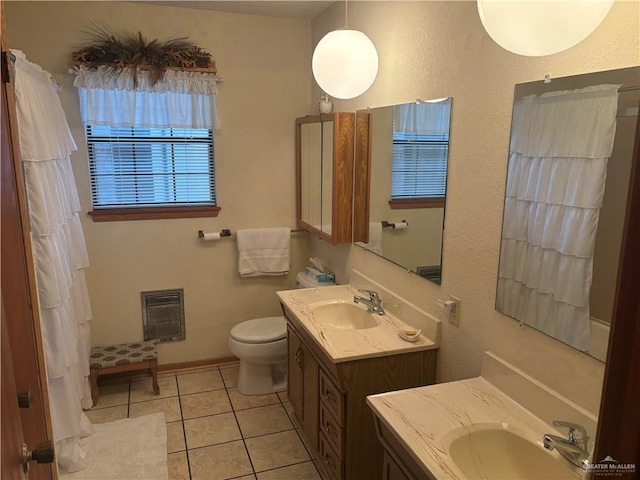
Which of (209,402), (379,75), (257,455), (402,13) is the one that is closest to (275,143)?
(379,75)

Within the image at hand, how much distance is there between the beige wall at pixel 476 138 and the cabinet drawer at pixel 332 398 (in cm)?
49

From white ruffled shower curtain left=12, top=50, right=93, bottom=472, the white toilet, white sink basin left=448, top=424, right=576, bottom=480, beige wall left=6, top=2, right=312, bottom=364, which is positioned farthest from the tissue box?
white sink basin left=448, top=424, right=576, bottom=480

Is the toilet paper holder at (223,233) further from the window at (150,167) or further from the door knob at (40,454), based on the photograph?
the door knob at (40,454)

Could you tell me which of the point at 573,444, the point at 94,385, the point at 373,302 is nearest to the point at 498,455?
the point at 573,444

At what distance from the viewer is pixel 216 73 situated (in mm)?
3287

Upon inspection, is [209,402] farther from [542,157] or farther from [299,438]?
[542,157]

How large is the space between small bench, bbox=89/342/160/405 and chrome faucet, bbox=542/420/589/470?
2.63 meters

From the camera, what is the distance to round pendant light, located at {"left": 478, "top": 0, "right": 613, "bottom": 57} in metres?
1.14

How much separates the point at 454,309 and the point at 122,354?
2.38 m

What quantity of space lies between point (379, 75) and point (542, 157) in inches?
48.7

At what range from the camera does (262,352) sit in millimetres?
3145

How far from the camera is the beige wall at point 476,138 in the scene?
4.63 feet

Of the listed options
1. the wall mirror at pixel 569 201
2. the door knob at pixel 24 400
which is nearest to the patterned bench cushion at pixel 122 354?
the door knob at pixel 24 400

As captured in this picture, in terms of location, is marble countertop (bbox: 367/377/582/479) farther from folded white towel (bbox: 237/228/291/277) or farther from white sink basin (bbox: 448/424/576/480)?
folded white towel (bbox: 237/228/291/277)
